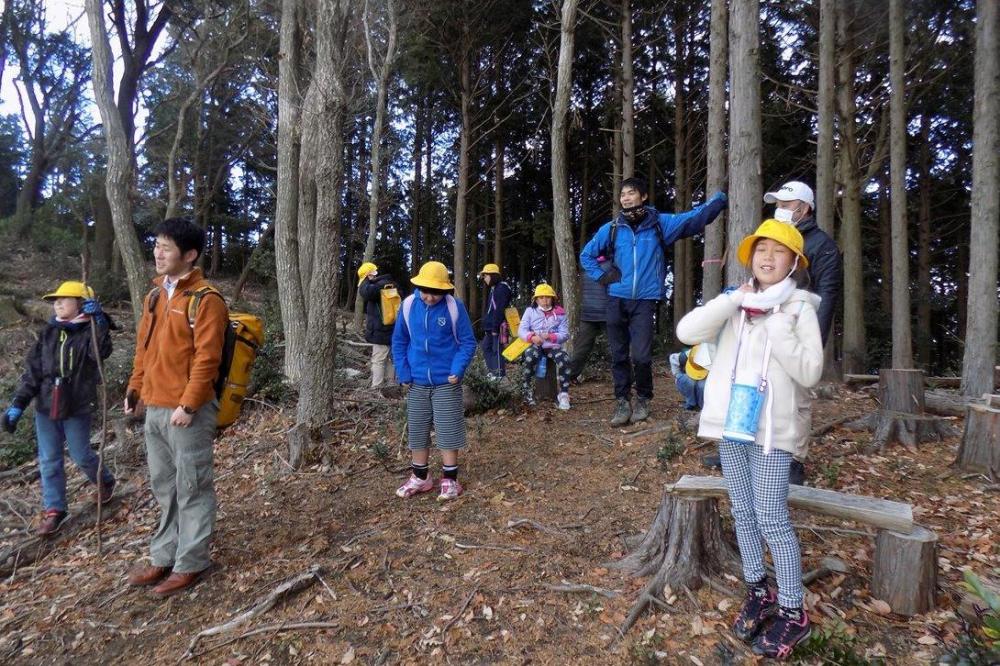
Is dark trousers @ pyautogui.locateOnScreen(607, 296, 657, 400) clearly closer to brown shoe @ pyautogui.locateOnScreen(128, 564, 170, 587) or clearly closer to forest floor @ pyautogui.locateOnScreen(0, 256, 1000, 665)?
forest floor @ pyautogui.locateOnScreen(0, 256, 1000, 665)

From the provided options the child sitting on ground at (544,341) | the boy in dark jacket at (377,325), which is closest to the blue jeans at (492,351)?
the boy in dark jacket at (377,325)

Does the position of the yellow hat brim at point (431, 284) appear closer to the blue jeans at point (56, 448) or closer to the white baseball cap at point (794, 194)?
the white baseball cap at point (794, 194)

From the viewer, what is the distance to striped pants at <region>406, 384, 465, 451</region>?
4469 millimetres

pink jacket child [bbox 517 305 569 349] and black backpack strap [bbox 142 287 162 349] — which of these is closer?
black backpack strap [bbox 142 287 162 349]

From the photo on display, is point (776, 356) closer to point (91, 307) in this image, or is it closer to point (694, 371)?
point (694, 371)

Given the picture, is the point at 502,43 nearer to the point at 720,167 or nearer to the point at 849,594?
the point at 720,167

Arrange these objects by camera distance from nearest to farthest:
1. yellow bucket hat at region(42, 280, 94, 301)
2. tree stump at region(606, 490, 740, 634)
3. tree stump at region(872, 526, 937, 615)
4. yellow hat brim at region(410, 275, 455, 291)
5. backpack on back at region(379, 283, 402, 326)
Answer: tree stump at region(872, 526, 937, 615) → tree stump at region(606, 490, 740, 634) → yellow hat brim at region(410, 275, 455, 291) → yellow bucket hat at region(42, 280, 94, 301) → backpack on back at region(379, 283, 402, 326)

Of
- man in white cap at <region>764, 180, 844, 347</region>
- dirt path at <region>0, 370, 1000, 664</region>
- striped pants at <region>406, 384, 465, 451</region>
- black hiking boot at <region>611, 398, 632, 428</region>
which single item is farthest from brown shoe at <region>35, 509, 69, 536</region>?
man in white cap at <region>764, 180, 844, 347</region>

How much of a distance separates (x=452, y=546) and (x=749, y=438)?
84.9 inches

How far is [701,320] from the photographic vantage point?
2.63 m

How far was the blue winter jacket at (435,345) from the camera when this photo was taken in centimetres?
445

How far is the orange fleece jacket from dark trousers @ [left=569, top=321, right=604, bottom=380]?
4067 mm

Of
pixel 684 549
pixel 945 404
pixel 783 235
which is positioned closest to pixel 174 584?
pixel 684 549

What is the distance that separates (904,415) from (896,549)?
3.18 metres
